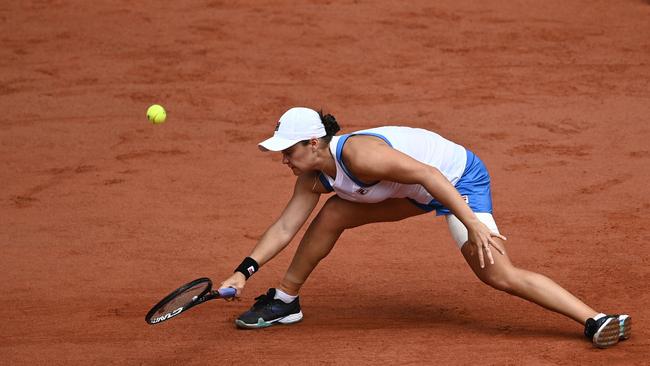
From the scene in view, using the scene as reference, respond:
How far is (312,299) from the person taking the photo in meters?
6.54

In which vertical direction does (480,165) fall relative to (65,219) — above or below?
above

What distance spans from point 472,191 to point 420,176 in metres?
0.58

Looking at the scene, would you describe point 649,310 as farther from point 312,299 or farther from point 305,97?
point 305,97

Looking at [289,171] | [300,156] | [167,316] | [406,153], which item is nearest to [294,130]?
[300,156]

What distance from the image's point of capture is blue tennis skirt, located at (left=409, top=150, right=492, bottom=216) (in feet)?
18.9

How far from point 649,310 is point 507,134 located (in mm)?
3769

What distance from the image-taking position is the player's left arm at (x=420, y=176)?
5277 mm

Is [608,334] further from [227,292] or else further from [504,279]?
[227,292]

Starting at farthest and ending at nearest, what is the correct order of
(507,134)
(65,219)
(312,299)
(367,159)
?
(507,134) → (65,219) → (312,299) → (367,159)

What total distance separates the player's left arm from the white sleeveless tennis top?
0.68ft

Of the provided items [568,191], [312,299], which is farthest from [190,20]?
[312,299]

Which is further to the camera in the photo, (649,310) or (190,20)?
(190,20)

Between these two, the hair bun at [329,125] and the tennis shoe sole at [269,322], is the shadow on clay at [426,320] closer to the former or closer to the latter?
the tennis shoe sole at [269,322]

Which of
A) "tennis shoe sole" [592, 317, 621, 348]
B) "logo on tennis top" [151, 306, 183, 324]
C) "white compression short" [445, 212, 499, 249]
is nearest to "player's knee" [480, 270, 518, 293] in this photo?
"white compression short" [445, 212, 499, 249]
